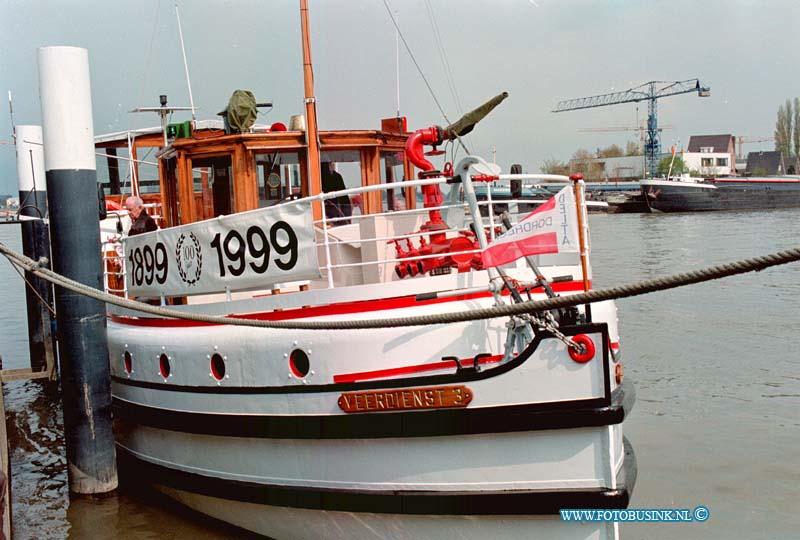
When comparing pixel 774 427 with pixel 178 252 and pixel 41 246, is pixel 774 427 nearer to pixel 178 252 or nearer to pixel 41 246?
pixel 178 252

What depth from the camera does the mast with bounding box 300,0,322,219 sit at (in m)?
7.46

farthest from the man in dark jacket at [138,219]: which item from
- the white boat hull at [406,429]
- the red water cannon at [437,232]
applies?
the red water cannon at [437,232]

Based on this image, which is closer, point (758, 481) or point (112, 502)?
point (112, 502)

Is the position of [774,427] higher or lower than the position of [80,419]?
lower

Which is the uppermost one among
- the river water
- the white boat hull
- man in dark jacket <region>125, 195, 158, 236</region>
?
man in dark jacket <region>125, 195, 158, 236</region>

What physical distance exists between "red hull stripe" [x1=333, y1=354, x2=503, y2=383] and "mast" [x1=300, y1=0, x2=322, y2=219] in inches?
88.2

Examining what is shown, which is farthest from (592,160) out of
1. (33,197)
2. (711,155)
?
(33,197)

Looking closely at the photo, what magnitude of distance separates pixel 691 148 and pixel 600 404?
127m

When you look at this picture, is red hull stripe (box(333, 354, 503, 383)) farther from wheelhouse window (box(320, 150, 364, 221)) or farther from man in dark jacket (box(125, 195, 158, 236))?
man in dark jacket (box(125, 195, 158, 236))

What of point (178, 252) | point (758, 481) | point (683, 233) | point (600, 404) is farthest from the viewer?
point (683, 233)

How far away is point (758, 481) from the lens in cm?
841

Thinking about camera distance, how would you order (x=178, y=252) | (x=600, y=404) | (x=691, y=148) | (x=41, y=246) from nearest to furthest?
1. (x=600, y=404)
2. (x=178, y=252)
3. (x=41, y=246)
4. (x=691, y=148)

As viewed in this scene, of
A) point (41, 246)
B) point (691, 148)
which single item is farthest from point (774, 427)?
point (691, 148)

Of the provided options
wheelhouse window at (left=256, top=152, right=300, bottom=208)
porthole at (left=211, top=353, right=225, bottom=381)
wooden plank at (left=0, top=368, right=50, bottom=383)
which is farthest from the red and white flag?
wooden plank at (left=0, top=368, right=50, bottom=383)
